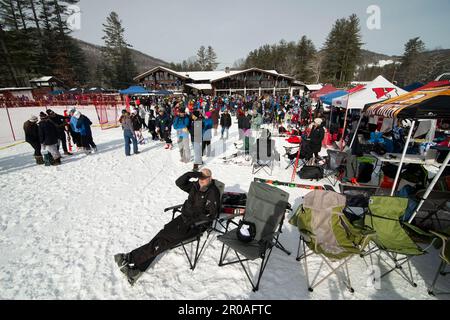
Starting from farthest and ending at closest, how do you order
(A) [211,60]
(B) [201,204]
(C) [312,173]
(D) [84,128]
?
(A) [211,60]
(D) [84,128]
(C) [312,173]
(B) [201,204]

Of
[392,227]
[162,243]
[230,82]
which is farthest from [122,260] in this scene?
[230,82]

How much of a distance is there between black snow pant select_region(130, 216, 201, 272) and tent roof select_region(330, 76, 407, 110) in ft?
23.7

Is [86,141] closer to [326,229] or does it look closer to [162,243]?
[162,243]

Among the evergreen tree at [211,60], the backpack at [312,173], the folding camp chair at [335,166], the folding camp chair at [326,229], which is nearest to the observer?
the folding camp chair at [326,229]

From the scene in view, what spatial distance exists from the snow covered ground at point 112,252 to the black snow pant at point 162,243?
252mm

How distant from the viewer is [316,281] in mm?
2801

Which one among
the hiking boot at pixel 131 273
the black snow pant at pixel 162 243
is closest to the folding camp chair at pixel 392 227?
the black snow pant at pixel 162 243

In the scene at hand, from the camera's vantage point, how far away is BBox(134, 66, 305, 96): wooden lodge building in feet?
121

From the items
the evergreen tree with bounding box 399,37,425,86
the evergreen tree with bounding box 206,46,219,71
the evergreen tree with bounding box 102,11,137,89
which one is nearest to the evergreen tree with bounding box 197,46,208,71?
the evergreen tree with bounding box 206,46,219,71

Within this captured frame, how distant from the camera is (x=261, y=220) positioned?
3209 mm

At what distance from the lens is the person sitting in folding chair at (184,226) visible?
282 centimetres

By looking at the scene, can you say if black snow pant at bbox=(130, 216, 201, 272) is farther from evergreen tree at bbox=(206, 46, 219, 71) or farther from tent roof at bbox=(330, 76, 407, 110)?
evergreen tree at bbox=(206, 46, 219, 71)

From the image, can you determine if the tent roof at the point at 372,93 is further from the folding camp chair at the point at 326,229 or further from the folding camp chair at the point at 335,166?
the folding camp chair at the point at 326,229

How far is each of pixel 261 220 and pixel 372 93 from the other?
22.6 feet
